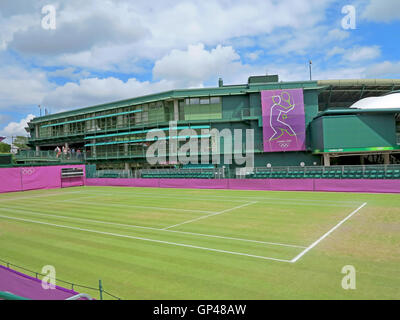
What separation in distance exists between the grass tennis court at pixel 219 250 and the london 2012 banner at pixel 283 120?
2477cm

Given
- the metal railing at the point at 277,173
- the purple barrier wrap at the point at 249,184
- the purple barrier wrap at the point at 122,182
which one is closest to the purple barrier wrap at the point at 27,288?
the purple barrier wrap at the point at 249,184

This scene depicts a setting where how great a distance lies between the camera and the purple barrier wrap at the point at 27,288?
19.7ft

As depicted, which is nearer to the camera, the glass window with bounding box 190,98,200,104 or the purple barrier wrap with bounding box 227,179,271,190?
the purple barrier wrap with bounding box 227,179,271,190

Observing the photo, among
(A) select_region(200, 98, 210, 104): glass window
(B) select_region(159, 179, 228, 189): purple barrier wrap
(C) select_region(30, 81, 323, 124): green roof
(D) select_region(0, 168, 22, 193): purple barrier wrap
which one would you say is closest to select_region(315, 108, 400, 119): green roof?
(C) select_region(30, 81, 323, 124): green roof

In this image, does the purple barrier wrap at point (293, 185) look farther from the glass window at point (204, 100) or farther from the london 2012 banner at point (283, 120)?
the glass window at point (204, 100)

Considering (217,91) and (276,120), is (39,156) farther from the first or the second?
(276,120)

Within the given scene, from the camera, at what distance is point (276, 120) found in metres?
44.4

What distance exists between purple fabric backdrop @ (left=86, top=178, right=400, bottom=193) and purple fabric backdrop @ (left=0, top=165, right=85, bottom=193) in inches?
311

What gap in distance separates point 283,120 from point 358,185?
18989 millimetres

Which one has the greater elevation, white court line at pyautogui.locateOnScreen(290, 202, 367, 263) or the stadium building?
the stadium building

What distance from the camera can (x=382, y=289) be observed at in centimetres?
723

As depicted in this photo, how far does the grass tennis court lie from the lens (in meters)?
7.64

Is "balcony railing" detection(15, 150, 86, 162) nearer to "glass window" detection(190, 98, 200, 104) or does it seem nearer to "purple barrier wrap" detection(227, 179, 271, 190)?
"glass window" detection(190, 98, 200, 104)
